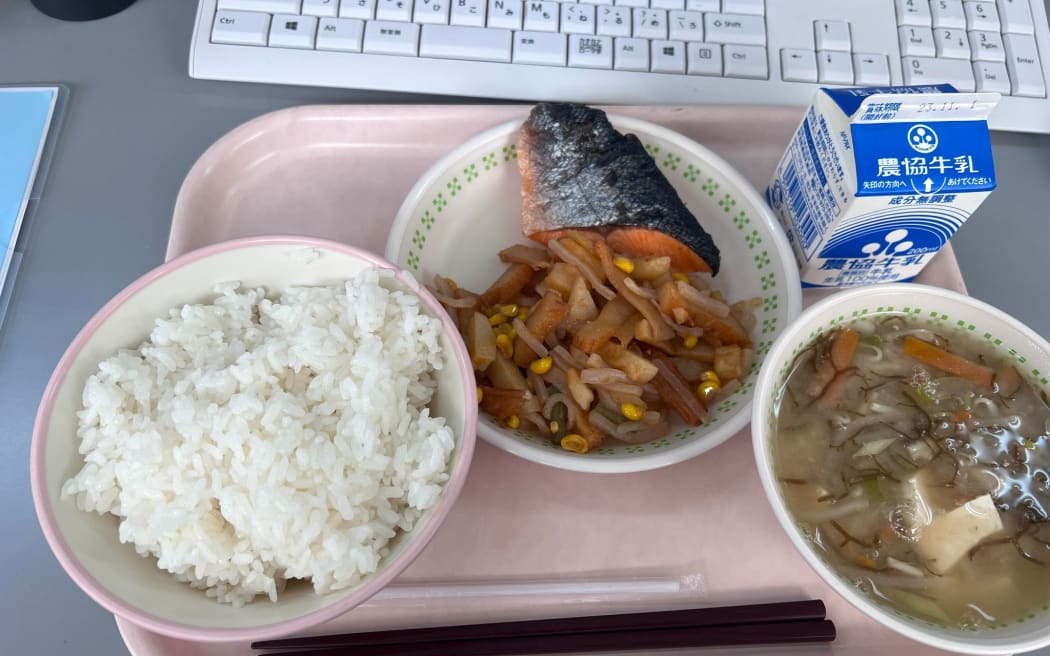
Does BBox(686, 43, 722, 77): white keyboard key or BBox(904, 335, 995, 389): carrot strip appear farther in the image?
BBox(686, 43, 722, 77): white keyboard key

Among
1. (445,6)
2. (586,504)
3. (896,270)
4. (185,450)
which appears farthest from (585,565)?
(445,6)

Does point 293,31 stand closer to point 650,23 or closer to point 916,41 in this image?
point 650,23

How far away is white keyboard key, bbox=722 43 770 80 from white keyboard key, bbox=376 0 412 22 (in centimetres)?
74

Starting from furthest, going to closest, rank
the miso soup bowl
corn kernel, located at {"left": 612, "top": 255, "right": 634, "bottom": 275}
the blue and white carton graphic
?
corn kernel, located at {"left": 612, "top": 255, "right": 634, "bottom": 275} → the blue and white carton graphic → the miso soup bowl

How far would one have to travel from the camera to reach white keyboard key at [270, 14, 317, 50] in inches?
62.7

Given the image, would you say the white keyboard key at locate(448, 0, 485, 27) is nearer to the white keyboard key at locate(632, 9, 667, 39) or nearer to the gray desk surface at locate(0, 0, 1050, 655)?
the gray desk surface at locate(0, 0, 1050, 655)

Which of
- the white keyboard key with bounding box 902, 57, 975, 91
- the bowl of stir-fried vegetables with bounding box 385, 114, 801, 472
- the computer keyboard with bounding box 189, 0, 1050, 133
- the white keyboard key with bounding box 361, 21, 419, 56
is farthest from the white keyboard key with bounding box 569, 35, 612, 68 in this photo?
the white keyboard key with bounding box 902, 57, 975, 91

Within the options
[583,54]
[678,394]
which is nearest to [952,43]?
[583,54]

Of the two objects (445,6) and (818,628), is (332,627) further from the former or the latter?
(445,6)

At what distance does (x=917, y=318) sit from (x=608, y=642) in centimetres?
75

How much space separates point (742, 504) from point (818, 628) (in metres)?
0.23

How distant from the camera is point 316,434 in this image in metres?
1.09

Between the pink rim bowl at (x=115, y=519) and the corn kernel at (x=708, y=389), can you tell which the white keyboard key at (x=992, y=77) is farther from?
the pink rim bowl at (x=115, y=519)

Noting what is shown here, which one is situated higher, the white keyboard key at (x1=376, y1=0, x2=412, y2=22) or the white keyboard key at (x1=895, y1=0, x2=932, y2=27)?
the white keyboard key at (x1=895, y1=0, x2=932, y2=27)
